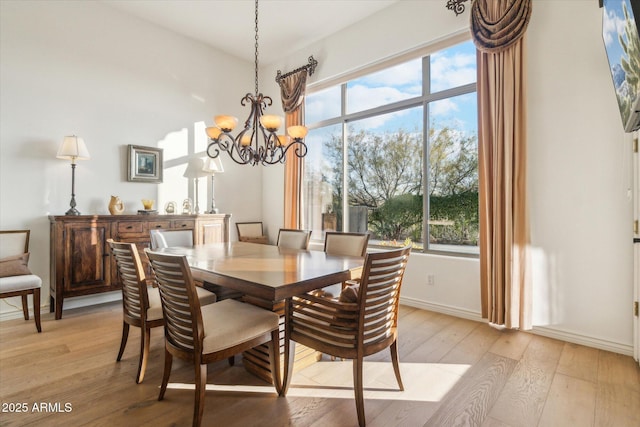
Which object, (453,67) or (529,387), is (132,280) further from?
(453,67)

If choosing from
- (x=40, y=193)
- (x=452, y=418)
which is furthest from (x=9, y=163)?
(x=452, y=418)

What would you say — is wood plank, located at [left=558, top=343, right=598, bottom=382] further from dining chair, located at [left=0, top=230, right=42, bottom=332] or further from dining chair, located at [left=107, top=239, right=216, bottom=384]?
dining chair, located at [left=0, top=230, right=42, bottom=332]

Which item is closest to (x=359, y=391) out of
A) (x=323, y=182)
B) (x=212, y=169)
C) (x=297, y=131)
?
(x=297, y=131)

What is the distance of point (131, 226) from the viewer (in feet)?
12.1

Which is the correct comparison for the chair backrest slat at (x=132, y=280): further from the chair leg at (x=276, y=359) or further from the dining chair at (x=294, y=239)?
the dining chair at (x=294, y=239)

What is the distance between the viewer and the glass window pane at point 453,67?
3348mm

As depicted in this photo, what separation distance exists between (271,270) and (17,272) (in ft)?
8.79

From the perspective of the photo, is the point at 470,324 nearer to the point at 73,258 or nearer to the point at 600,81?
the point at 600,81

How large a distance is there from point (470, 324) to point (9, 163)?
495 cm

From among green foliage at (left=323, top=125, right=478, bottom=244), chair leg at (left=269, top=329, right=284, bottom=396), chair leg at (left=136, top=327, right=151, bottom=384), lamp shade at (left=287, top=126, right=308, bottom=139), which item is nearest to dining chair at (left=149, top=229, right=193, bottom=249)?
chair leg at (left=136, top=327, right=151, bottom=384)

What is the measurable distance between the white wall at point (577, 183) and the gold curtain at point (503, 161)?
0.13 metres

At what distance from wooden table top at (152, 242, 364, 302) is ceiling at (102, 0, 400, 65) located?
120 inches

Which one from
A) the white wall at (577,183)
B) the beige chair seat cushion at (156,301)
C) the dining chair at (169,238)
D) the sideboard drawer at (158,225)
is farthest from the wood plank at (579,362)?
the sideboard drawer at (158,225)

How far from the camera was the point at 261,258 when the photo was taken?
8.27 feet
